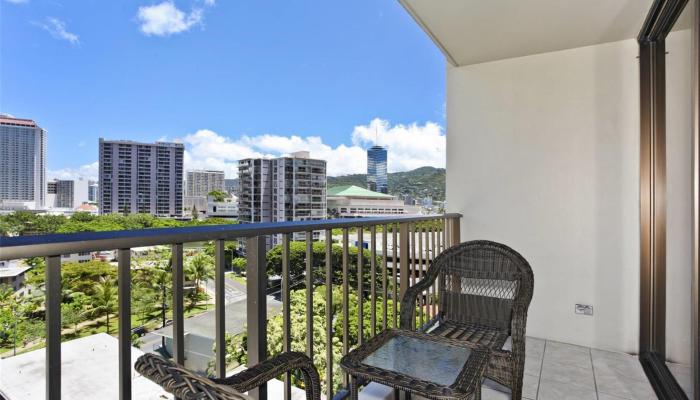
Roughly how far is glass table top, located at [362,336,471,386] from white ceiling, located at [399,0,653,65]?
2081mm

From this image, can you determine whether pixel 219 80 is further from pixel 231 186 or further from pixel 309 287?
pixel 309 287

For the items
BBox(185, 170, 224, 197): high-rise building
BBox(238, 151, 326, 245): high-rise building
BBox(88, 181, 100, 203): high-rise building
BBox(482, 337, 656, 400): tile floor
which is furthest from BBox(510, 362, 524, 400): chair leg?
BBox(185, 170, 224, 197): high-rise building

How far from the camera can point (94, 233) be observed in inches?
35.9

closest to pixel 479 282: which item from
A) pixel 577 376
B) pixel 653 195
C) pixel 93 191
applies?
pixel 577 376

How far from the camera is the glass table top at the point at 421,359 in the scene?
1339mm

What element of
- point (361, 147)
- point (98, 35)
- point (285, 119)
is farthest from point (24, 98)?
point (361, 147)

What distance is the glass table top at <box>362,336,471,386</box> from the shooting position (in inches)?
52.7

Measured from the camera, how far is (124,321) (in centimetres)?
95

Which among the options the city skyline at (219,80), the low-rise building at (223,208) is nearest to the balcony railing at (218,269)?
the low-rise building at (223,208)

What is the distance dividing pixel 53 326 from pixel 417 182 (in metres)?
6.33

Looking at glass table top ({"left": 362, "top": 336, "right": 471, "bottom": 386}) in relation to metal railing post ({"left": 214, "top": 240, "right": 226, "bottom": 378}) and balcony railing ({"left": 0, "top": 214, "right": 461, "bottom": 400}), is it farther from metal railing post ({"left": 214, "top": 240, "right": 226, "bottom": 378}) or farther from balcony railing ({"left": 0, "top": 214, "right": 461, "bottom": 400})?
metal railing post ({"left": 214, "top": 240, "right": 226, "bottom": 378})

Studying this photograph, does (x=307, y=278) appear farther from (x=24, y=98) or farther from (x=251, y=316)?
(x=24, y=98)

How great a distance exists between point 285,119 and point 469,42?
1415 inches

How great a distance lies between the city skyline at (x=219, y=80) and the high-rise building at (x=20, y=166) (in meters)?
13.5
